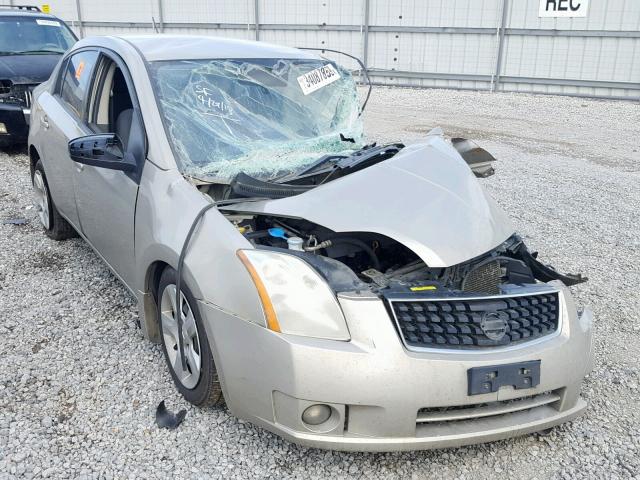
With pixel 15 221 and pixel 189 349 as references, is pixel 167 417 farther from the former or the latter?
pixel 15 221

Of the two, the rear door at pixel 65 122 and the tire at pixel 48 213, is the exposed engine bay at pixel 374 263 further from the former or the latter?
the tire at pixel 48 213

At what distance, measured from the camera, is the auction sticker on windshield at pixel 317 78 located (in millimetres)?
3924

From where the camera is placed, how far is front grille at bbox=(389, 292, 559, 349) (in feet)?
7.58

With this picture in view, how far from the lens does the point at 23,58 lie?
8.02 meters

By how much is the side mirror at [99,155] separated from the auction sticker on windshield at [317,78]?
4.30ft

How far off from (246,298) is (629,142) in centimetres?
951

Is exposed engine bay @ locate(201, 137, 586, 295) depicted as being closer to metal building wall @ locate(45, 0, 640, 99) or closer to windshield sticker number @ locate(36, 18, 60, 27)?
windshield sticker number @ locate(36, 18, 60, 27)

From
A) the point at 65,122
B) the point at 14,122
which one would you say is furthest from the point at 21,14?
the point at 65,122

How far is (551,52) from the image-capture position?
14.1m

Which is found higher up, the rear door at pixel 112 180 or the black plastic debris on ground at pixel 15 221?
the rear door at pixel 112 180

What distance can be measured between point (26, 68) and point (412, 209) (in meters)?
6.95

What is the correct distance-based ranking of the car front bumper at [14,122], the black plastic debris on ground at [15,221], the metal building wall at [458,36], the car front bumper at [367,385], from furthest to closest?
1. the metal building wall at [458,36]
2. the car front bumper at [14,122]
3. the black plastic debris on ground at [15,221]
4. the car front bumper at [367,385]

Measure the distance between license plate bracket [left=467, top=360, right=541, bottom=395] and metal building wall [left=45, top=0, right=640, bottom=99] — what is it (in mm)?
13396

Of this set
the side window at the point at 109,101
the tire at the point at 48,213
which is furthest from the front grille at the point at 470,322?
the tire at the point at 48,213
